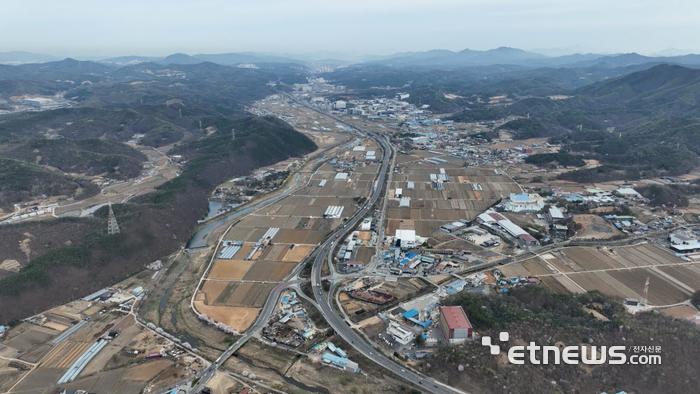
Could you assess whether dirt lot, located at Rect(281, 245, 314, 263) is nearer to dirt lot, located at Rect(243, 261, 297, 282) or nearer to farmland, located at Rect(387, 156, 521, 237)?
dirt lot, located at Rect(243, 261, 297, 282)

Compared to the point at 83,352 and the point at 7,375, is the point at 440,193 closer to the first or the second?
the point at 83,352

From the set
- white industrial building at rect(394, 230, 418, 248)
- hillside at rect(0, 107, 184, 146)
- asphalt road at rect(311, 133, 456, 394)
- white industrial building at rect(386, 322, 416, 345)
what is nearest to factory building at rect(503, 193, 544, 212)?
white industrial building at rect(394, 230, 418, 248)

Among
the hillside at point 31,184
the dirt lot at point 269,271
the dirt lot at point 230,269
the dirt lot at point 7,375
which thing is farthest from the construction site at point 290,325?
the hillside at point 31,184

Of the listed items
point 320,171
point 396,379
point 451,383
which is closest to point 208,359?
point 396,379

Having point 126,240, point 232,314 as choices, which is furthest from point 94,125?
point 232,314

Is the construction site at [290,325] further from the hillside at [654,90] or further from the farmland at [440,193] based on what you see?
the hillside at [654,90]

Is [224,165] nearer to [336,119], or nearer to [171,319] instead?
[171,319]
